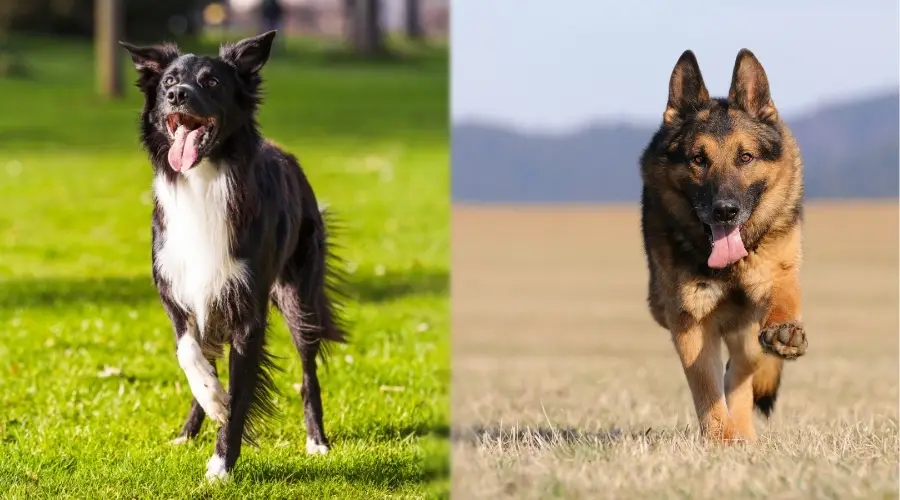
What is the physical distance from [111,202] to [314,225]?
10.2 m

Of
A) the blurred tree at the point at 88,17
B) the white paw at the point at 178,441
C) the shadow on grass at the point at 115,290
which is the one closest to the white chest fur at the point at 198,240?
the white paw at the point at 178,441

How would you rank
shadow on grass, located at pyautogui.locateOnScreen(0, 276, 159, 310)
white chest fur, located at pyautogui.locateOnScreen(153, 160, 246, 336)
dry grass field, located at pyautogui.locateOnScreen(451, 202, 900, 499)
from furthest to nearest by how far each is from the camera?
shadow on grass, located at pyautogui.locateOnScreen(0, 276, 159, 310), white chest fur, located at pyautogui.locateOnScreen(153, 160, 246, 336), dry grass field, located at pyautogui.locateOnScreen(451, 202, 900, 499)

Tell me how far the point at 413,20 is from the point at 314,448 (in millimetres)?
42555

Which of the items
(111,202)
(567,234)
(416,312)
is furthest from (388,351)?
(567,234)

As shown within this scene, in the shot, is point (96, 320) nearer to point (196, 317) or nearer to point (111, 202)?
point (196, 317)

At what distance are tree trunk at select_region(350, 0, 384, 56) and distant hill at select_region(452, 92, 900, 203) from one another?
726 inches

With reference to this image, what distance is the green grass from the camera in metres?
5.18

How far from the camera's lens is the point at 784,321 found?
4.82 meters

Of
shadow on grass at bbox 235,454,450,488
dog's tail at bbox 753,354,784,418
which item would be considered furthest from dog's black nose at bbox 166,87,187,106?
dog's tail at bbox 753,354,784,418

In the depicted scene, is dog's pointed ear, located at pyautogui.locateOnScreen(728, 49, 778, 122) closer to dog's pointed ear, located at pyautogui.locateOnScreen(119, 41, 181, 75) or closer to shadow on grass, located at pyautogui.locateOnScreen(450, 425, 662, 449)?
shadow on grass, located at pyautogui.locateOnScreen(450, 425, 662, 449)

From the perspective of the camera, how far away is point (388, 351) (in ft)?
25.5

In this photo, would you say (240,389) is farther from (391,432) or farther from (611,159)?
(611,159)

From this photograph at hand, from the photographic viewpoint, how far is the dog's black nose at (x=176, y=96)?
4629 mm

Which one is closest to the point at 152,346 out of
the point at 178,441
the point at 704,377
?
the point at 178,441
